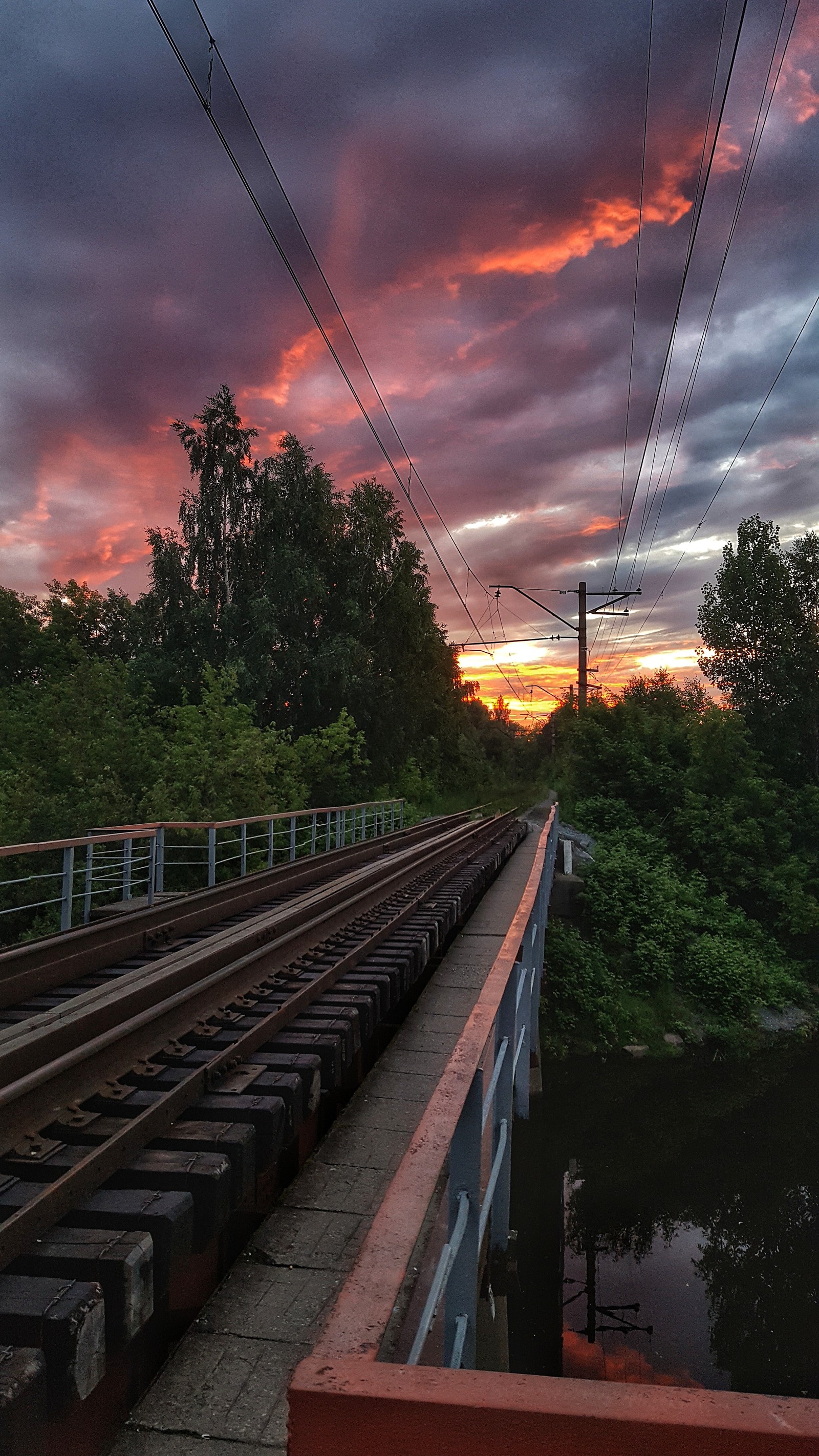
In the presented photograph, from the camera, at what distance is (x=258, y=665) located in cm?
2962

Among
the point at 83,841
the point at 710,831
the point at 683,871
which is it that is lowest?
the point at 683,871

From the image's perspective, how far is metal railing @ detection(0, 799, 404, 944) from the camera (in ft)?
26.2

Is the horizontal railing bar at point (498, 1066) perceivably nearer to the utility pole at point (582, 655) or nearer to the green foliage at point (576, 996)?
the green foliage at point (576, 996)

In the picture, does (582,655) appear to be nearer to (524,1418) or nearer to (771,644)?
(771,644)

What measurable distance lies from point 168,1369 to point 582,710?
33745 mm

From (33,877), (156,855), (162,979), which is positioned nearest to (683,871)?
(156,855)

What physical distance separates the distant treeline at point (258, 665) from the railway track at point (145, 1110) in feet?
40.8

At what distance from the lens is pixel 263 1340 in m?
3.01

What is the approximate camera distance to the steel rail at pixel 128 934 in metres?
5.97

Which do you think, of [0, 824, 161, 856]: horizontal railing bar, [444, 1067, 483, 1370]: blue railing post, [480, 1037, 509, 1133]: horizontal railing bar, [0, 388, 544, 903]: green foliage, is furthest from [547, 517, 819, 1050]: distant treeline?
[444, 1067, 483, 1370]: blue railing post

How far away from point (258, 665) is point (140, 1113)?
26.6 meters

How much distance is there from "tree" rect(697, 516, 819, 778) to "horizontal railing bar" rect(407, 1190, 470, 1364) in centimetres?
3544

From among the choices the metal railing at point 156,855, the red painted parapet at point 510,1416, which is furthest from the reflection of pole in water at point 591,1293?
the red painted parapet at point 510,1416

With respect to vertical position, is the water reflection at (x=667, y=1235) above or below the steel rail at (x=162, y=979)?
below
